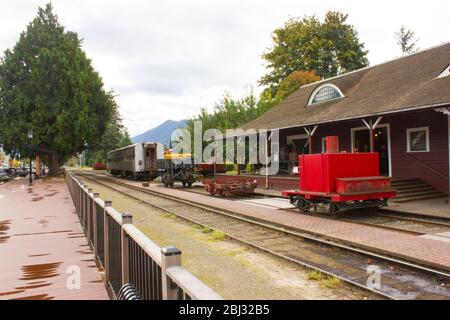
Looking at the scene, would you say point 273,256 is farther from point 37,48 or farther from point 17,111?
point 37,48

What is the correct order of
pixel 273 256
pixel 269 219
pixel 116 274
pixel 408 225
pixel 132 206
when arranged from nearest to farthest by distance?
pixel 116 274 → pixel 273 256 → pixel 408 225 → pixel 269 219 → pixel 132 206

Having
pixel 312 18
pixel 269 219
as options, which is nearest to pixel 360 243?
pixel 269 219

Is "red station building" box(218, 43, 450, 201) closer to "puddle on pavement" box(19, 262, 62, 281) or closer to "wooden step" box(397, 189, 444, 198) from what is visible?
"wooden step" box(397, 189, 444, 198)

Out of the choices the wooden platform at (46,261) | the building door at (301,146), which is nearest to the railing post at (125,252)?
the wooden platform at (46,261)

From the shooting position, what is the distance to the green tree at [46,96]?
4072cm

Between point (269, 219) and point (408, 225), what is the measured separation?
13.5 ft

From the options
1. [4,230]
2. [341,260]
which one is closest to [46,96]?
[4,230]

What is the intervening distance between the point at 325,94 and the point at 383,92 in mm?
5537

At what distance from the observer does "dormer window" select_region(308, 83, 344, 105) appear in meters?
23.0

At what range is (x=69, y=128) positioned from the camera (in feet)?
135

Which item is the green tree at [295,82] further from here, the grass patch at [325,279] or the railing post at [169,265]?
the railing post at [169,265]

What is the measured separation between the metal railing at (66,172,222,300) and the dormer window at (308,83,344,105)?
1923 cm

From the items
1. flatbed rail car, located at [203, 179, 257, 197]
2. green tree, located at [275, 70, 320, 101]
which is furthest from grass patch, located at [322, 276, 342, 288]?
green tree, located at [275, 70, 320, 101]

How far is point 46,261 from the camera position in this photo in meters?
6.98
